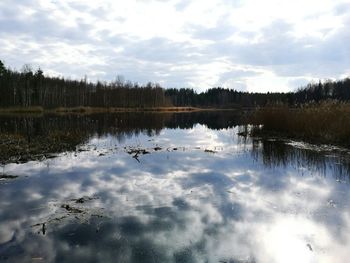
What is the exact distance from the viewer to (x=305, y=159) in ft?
56.7

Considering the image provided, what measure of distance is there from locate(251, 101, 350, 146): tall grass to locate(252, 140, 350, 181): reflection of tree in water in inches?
125

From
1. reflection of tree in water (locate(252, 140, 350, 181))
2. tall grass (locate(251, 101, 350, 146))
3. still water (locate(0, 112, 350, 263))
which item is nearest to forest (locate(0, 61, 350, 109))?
tall grass (locate(251, 101, 350, 146))

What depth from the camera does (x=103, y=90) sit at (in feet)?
381

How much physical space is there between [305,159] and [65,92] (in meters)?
93.4

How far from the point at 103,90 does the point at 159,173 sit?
105 meters

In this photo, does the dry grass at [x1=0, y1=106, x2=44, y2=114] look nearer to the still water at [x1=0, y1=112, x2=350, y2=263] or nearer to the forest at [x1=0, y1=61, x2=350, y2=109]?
the forest at [x1=0, y1=61, x2=350, y2=109]

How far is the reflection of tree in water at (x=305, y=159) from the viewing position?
48.7 feet

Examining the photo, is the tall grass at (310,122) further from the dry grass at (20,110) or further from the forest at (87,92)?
the dry grass at (20,110)

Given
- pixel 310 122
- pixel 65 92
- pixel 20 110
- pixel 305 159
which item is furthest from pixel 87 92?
pixel 305 159

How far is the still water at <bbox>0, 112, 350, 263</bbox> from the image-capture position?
277 inches

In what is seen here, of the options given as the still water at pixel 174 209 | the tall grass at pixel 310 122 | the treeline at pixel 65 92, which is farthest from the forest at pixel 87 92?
the still water at pixel 174 209

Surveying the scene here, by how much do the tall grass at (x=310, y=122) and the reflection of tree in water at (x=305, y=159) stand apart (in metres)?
3.17

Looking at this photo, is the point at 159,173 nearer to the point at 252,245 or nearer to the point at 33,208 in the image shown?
the point at 33,208

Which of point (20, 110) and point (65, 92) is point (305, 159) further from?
point (65, 92)
